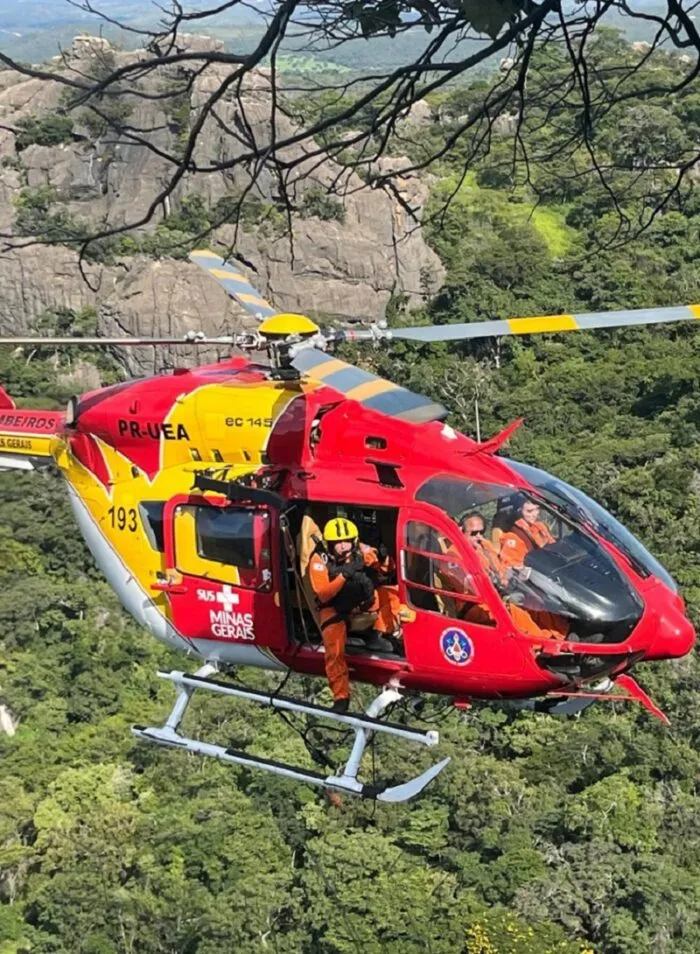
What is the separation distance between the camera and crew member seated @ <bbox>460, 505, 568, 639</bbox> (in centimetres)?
552

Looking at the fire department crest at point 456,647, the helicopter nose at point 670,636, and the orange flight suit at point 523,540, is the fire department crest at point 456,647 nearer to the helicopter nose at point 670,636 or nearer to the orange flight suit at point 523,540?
the orange flight suit at point 523,540

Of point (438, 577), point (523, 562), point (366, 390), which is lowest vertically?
point (438, 577)

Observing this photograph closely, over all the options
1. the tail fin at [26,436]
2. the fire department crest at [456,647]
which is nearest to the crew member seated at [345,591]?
the fire department crest at [456,647]

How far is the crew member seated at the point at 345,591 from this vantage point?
18.8 feet

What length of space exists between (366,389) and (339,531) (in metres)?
0.99

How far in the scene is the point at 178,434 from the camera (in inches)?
257

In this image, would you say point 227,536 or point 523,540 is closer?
point 523,540

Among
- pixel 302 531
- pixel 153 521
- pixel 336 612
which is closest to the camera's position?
pixel 336 612

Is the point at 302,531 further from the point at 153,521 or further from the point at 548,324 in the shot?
the point at 548,324

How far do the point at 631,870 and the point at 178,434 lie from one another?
16.9m

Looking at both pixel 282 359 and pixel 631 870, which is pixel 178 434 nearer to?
pixel 282 359

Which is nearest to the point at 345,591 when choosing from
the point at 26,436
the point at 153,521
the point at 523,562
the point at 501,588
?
the point at 501,588

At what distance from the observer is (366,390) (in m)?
4.99

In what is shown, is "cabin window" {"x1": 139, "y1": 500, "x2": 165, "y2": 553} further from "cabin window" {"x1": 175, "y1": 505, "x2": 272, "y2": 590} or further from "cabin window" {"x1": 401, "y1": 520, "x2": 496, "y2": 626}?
"cabin window" {"x1": 401, "y1": 520, "x2": 496, "y2": 626}
